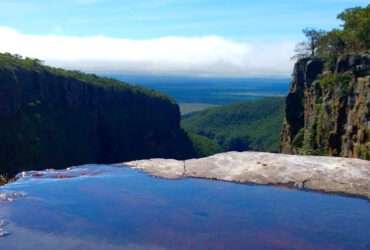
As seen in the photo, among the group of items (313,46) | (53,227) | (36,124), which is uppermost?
(313,46)

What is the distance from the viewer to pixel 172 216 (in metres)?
11.9

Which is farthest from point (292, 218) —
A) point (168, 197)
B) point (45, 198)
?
point (45, 198)

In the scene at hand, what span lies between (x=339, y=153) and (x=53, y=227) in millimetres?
40503

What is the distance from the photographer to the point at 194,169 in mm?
16188

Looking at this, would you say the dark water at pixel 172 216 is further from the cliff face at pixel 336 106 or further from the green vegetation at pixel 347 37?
the green vegetation at pixel 347 37

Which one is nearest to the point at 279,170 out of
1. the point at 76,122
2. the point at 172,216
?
the point at 172,216

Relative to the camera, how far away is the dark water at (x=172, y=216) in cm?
1023

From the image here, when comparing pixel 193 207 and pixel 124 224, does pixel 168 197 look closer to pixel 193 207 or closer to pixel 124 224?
pixel 193 207

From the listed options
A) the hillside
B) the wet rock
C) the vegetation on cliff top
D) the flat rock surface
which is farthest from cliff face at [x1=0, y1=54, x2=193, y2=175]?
the wet rock

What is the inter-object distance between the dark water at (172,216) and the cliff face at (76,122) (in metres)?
67.3

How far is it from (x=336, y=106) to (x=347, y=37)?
1723cm

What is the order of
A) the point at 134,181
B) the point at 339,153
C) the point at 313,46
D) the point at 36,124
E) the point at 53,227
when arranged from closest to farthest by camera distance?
the point at 53,227, the point at 134,181, the point at 339,153, the point at 313,46, the point at 36,124

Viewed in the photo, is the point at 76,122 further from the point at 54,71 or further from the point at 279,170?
the point at 279,170

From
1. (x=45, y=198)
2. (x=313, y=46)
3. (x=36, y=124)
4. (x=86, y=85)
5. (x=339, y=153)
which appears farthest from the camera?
(x=86, y=85)
